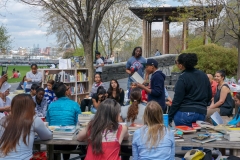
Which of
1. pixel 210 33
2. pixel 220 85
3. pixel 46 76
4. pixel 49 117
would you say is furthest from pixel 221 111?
pixel 210 33

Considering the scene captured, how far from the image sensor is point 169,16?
26.1 metres

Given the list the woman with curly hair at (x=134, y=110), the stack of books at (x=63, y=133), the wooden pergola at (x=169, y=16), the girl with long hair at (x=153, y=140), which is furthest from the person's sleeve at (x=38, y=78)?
the wooden pergola at (x=169, y=16)

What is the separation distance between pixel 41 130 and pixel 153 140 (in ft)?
4.45

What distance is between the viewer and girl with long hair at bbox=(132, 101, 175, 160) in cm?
378

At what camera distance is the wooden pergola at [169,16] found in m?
18.7

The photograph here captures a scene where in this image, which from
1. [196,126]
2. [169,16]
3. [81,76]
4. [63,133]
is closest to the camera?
[63,133]

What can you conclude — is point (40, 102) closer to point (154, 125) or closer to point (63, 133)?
point (63, 133)

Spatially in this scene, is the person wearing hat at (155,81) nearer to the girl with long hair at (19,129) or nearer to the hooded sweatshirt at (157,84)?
the hooded sweatshirt at (157,84)

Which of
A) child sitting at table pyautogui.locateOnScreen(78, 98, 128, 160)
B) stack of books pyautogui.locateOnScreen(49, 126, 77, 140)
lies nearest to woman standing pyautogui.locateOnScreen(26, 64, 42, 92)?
stack of books pyautogui.locateOnScreen(49, 126, 77, 140)

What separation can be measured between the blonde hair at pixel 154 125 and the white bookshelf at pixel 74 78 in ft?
28.3

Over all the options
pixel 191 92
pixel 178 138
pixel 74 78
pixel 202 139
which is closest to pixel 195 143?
pixel 202 139

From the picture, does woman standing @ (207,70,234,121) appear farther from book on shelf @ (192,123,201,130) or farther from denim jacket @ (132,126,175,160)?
denim jacket @ (132,126,175,160)

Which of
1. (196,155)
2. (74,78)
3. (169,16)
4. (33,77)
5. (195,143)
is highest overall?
(169,16)

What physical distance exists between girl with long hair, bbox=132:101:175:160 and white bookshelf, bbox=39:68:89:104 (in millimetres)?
8631
